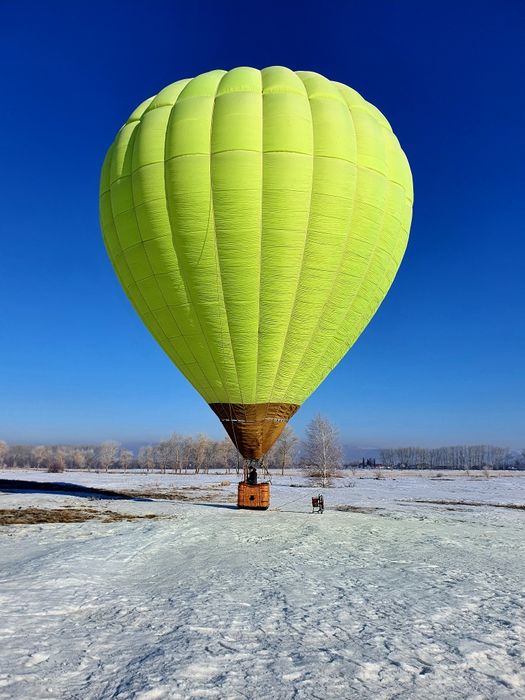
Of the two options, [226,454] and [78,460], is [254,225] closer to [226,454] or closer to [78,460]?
[226,454]

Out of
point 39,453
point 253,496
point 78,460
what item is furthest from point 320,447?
point 39,453

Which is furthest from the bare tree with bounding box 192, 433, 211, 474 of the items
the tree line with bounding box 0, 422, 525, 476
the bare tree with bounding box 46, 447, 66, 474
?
the bare tree with bounding box 46, 447, 66, 474

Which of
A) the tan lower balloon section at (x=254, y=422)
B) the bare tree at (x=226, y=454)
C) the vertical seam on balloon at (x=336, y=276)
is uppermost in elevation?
the vertical seam on balloon at (x=336, y=276)

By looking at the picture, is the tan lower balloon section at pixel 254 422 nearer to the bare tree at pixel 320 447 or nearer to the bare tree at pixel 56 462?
the bare tree at pixel 320 447

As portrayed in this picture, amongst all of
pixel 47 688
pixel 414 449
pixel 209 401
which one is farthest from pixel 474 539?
pixel 414 449

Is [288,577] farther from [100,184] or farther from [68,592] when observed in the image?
[100,184]

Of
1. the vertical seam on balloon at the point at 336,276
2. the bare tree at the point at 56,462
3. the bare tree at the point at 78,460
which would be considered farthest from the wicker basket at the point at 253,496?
the bare tree at the point at 78,460

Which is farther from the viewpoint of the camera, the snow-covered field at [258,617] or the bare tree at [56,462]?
the bare tree at [56,462]
